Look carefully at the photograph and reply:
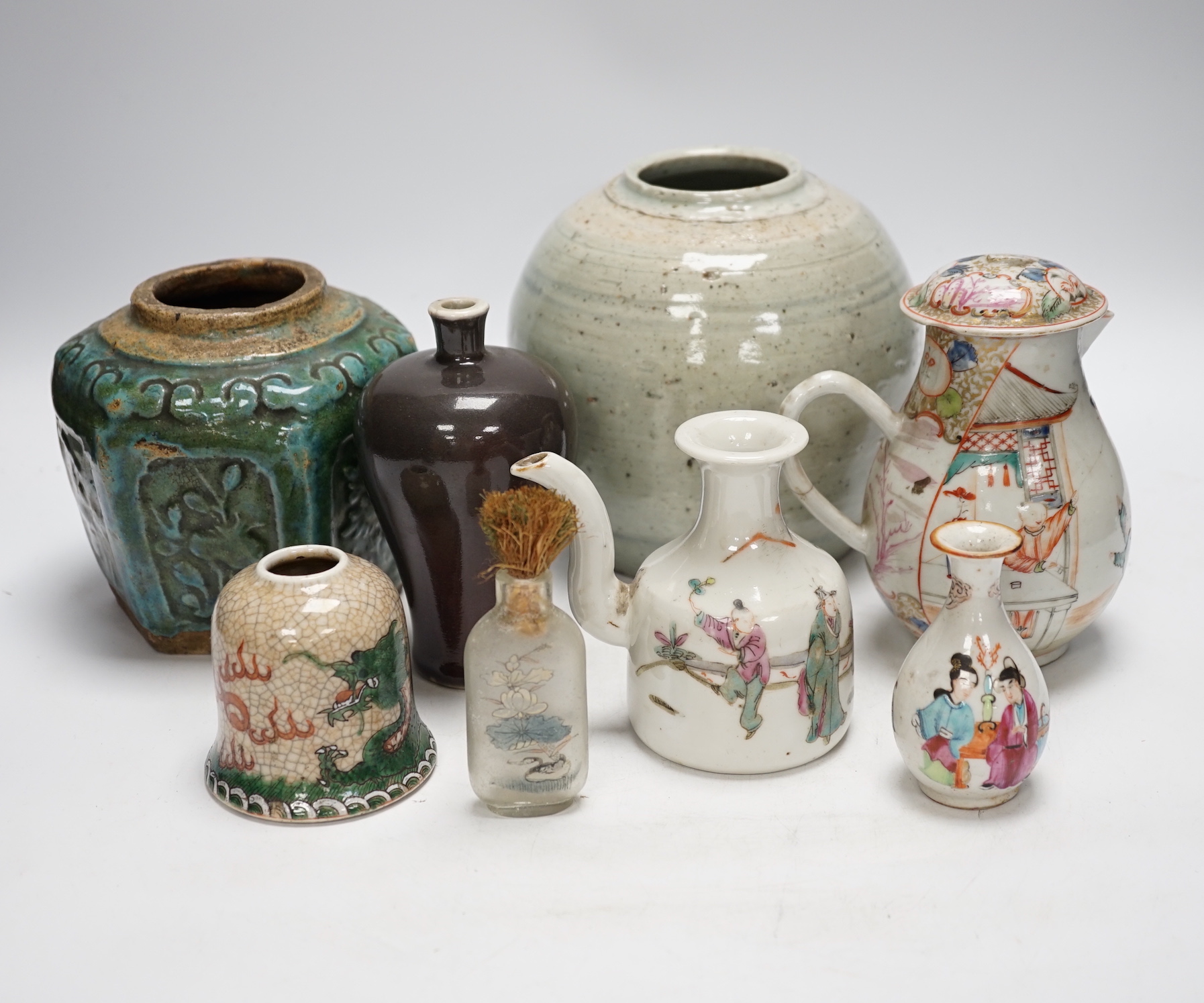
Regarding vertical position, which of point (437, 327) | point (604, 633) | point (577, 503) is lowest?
point (604, 633)

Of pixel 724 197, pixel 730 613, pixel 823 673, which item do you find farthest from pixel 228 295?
pixel 823 673

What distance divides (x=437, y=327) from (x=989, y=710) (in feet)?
2.99

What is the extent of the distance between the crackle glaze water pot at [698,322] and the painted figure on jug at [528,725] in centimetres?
62

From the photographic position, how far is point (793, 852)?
6.12ft

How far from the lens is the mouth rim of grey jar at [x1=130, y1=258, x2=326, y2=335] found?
2201 millimetres

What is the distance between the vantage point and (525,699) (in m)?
1.85

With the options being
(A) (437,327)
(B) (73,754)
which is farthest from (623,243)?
(B) (73,754)

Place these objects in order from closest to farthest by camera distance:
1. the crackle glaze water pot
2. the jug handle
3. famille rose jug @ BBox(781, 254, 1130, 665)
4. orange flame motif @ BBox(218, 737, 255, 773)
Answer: orange flame motif @ BBox(218, 737, 255, 773)
famille rose jug @ BBox(781, 254, 1130, 665)
the jug handle
the crackle glaze water pot

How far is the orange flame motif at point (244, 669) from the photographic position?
6.10 feet

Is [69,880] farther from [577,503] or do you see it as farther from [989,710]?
[989,710]

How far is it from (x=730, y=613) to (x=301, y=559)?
56cm

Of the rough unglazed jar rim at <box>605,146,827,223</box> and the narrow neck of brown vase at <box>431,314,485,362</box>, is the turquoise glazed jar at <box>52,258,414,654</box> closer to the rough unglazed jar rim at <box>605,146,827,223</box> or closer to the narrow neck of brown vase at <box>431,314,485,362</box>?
the narrow neck of brown vase at <box>431,314,485,362</box>

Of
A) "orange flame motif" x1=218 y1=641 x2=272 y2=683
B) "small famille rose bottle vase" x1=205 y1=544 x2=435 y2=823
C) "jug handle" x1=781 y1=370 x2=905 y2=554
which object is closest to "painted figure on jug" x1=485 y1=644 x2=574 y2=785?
"small famille rose bottle vase" x1=205 y1=544 x2=435 y2=823

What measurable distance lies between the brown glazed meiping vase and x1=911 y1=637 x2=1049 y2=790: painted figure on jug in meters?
0.65
